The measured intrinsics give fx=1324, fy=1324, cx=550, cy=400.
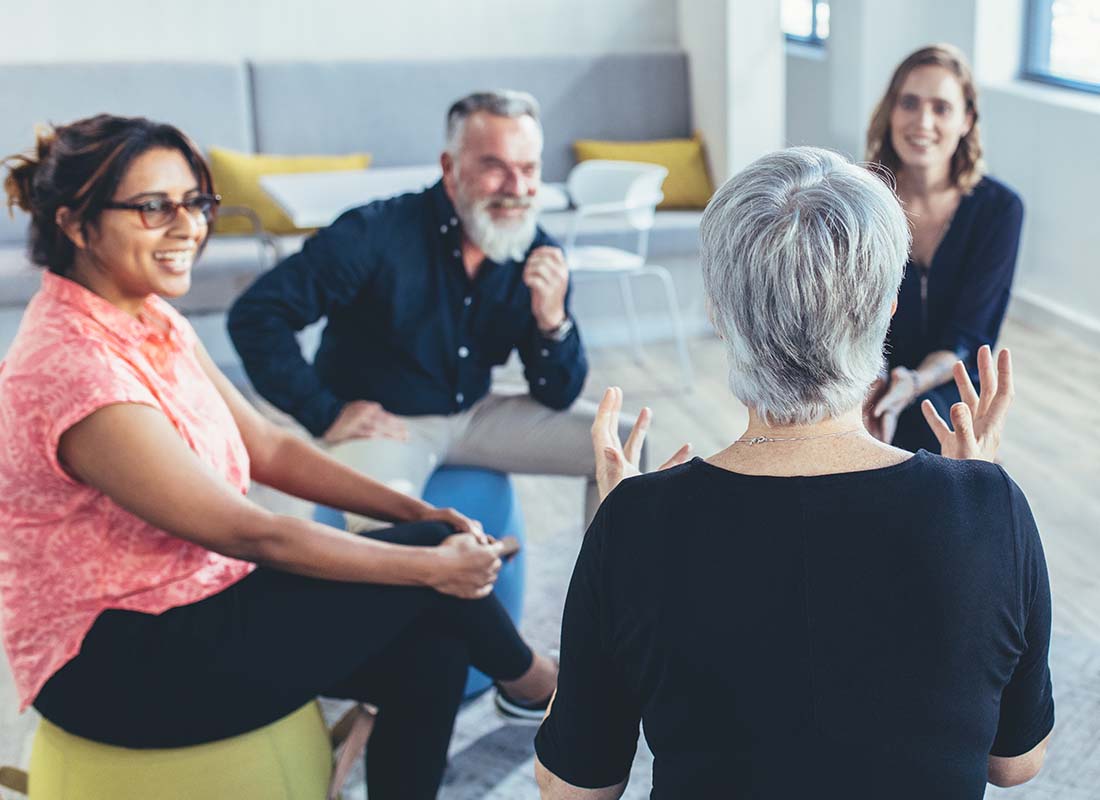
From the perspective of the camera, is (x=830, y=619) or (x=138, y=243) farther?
(x=138, y=243)

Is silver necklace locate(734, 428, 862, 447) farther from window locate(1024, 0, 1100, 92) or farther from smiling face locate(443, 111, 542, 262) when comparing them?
window locate(1024, 0, 1100, 92)

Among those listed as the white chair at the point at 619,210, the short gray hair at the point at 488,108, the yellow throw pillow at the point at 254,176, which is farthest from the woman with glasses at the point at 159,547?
the yellow throw pillow at the point at 254,176

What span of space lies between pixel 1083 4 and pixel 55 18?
3863 mm

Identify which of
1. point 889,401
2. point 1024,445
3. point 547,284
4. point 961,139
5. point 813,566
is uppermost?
point 961,139

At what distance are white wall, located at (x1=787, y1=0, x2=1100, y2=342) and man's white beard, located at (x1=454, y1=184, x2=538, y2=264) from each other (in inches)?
109

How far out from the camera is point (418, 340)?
9.12 feet

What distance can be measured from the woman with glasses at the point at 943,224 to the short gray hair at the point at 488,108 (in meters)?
0.79

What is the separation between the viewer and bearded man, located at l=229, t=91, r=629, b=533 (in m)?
2.71

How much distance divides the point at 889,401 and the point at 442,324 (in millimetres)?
934

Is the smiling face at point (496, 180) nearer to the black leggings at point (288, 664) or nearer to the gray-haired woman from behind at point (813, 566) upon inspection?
the black leggings at point (288, 664)

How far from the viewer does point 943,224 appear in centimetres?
287

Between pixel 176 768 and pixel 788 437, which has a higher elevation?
pixel 788 437

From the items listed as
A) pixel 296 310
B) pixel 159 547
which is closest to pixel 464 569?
pixel 159 547

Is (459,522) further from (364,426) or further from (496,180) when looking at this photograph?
(496,180)
